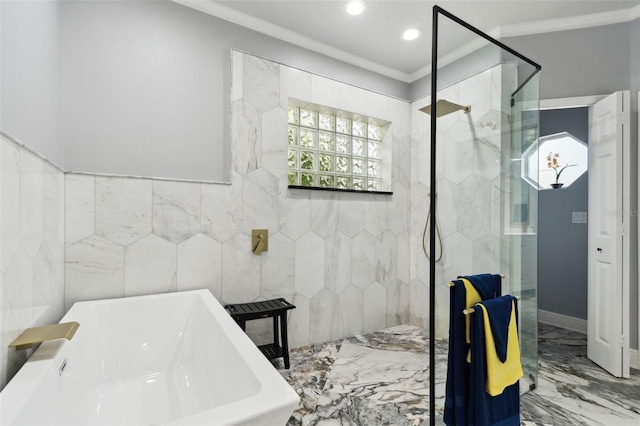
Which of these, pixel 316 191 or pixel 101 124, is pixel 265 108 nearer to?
pixel 316 191

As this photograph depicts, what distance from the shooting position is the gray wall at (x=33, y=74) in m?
1.03

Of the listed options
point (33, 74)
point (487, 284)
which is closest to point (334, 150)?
point (487, 284)

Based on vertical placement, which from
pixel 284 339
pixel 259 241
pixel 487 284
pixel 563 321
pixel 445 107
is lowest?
pixel 563 321

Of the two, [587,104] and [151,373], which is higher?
[587,104]

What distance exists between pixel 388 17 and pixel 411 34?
0.30 metres

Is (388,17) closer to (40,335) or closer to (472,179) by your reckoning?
(472,179)

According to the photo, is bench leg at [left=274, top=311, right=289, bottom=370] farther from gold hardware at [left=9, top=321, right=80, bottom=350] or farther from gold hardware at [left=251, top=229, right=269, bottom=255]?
gold hardware at [left=9, top=321, right=80, bottom=350]

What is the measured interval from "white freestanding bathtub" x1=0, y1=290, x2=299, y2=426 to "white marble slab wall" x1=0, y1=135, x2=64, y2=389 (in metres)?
0.10

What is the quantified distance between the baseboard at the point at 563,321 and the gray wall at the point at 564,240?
0.04m

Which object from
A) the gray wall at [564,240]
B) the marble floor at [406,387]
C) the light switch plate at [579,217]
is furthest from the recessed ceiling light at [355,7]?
the light switch plate at [579,217]

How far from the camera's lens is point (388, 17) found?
2316 mm

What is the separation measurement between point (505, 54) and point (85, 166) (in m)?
2.44

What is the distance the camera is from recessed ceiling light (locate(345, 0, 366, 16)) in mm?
2160

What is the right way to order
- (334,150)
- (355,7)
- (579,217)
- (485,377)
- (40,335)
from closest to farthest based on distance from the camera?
(40,335) < (485,377) < (355,7) < (334,150) < (579,217)
